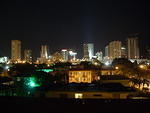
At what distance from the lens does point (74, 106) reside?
489 centimetres

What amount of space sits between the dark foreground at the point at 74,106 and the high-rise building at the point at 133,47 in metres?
71.4

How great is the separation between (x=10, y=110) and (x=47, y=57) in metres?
94.4

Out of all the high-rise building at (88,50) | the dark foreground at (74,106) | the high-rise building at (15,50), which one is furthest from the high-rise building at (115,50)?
the dark foreground at (74,106)

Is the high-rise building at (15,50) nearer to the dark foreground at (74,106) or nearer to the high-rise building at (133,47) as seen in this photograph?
the high-rise building at (133,47)

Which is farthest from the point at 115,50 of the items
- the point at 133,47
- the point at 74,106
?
the point at 74,106

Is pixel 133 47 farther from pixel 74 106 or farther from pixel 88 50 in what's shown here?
pixel 74 106

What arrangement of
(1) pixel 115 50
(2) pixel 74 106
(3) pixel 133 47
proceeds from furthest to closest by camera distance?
1. (1) pixel 115 50
2. (3) pixel 133 47
3. (2) pixel 74 106

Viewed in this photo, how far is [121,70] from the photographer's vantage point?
28.3 m

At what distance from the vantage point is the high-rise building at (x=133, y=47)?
7431cm

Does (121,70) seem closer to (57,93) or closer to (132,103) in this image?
(57,93)

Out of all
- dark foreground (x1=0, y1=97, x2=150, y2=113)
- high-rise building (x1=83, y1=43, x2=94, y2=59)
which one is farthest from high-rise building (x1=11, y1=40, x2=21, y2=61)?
dark foreground (x1=0, y1=97, x2=150, y2=113)

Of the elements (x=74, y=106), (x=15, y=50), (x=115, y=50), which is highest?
(x=15, y=50)

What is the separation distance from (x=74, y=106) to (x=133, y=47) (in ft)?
240

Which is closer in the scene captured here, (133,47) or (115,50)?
(133,47)
